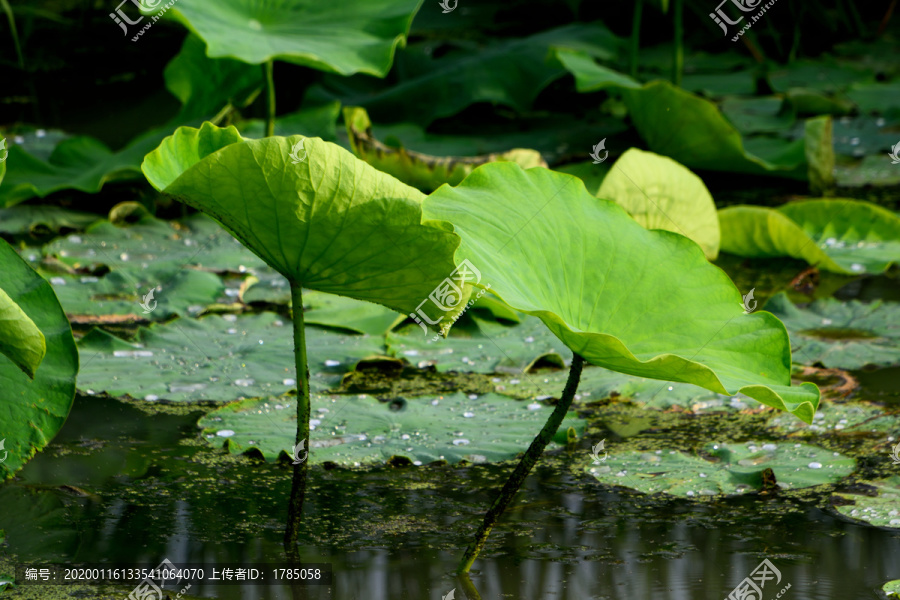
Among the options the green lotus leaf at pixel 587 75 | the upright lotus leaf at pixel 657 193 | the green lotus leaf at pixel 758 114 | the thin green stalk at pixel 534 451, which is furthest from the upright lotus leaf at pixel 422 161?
the green lotus leaf at pixel 758 114

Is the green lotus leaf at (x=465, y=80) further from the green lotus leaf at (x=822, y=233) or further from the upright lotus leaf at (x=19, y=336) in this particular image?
Result: the upright lotus leaf at (x=19, y=336)

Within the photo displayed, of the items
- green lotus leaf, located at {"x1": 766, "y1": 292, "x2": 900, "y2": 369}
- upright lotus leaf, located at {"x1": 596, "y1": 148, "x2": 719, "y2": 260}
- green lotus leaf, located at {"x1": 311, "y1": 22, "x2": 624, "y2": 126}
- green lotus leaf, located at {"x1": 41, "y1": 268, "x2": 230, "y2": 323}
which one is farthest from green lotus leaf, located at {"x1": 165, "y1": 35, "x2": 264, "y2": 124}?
green lotus leaf, located at {"x1": 766, "y1": 292, "x2": 900, "y2": 369}

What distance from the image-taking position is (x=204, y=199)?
979 millimetres

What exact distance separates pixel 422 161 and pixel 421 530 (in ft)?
3.80

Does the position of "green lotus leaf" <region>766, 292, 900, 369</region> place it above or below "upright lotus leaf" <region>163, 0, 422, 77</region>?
below

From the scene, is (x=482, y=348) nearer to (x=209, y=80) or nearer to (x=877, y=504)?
(x=877, y=504)

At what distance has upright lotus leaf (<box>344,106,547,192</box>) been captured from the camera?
2125 millimetres

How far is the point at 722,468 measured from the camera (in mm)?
1370

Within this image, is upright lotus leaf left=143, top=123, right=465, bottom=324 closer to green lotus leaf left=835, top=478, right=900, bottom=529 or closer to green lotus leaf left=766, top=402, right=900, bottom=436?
green lotus leaf left=835, top=478, right=900, bottom=529

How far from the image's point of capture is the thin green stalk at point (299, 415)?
108 cm

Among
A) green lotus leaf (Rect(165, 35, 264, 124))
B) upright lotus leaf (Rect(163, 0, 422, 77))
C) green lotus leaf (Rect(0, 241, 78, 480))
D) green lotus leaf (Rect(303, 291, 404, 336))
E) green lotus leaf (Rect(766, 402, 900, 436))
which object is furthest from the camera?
green lotus leaf (Rect(165, 35, 264, 124))

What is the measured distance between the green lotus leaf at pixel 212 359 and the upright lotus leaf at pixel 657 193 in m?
0.77

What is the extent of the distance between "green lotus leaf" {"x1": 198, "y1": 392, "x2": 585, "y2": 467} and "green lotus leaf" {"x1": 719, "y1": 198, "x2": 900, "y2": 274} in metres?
1.04

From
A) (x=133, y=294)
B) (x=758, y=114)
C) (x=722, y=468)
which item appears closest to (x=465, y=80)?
(x=758, y=114)
